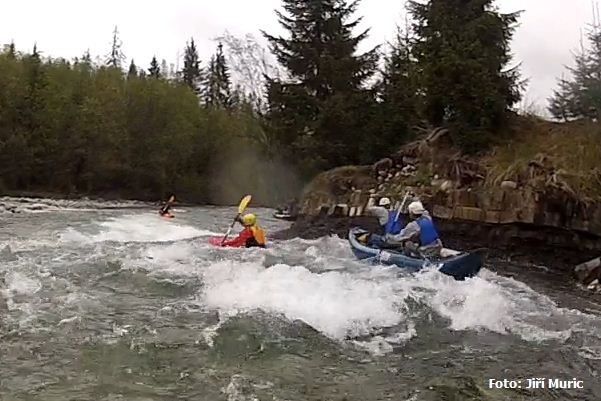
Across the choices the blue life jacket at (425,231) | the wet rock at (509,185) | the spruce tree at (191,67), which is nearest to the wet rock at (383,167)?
the wet rock at (509,185)

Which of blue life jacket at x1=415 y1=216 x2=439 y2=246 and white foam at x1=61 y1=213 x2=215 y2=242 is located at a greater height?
blue life jacket at x1=415 y1=216 x2=439 y2=246

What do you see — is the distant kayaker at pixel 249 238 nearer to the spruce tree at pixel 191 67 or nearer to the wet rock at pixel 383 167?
the wet rock at pixel 383 167

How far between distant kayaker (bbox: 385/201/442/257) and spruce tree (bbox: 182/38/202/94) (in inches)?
1884

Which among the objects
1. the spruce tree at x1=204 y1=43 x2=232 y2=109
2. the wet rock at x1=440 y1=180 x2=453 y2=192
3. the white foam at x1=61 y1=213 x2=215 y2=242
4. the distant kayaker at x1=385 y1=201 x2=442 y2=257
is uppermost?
the spruce tree at x1=204 y1=43 x2=232 y2=109

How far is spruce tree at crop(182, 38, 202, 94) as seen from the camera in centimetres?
A: 5780

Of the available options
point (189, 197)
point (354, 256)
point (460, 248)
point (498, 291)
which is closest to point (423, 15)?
point (460, 248)

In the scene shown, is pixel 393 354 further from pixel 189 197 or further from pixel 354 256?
pixel 189 197

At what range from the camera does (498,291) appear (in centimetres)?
977

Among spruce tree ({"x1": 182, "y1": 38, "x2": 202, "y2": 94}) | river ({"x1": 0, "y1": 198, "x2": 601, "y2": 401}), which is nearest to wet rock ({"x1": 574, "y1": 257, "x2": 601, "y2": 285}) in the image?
river ({"x1": 0, "y1": 198, "x2": 601, "y2": 401})

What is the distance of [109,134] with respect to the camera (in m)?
37.3

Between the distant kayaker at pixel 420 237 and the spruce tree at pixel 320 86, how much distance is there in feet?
40.5

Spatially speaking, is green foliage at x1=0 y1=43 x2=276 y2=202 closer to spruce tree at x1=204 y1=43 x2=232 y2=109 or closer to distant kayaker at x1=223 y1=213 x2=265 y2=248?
spruce tree at x1=204 y1=43 x2=232 y2=109

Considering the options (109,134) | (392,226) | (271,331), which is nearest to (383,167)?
(392,226)

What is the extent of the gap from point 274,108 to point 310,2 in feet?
15.4
